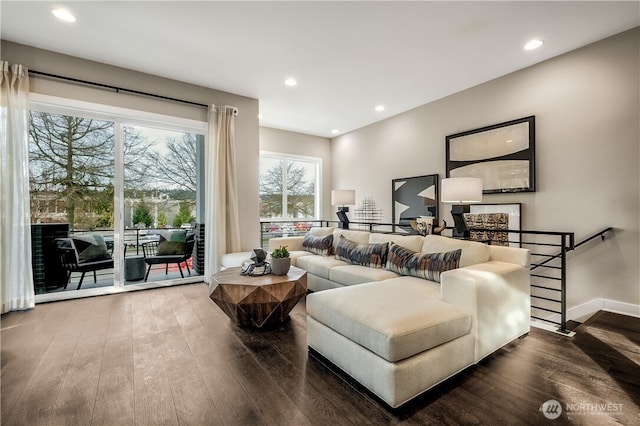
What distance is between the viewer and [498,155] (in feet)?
12.6

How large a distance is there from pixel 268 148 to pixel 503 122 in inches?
164

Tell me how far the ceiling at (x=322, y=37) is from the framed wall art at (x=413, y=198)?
4.70 feet

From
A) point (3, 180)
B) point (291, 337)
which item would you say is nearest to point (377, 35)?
point (291, 337)

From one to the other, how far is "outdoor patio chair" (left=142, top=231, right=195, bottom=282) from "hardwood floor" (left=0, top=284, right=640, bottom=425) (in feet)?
4.56

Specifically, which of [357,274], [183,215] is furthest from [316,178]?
[357,274]

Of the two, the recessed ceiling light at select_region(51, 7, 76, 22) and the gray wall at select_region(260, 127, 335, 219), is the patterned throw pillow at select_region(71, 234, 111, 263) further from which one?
the gray wall at select_region(260, 127, 335, 219)

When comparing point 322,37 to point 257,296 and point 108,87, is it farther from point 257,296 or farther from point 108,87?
point 108,87

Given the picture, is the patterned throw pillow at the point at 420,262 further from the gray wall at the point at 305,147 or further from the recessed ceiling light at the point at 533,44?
the gray wall at the point at 305,147

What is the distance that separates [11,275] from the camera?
3078mm

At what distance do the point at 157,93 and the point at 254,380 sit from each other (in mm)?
3856

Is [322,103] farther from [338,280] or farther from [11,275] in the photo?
[11,275]

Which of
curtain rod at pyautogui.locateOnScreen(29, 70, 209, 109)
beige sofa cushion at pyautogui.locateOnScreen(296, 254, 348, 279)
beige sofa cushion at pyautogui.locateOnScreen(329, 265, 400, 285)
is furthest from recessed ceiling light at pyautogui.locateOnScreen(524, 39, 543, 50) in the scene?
curtain rod at pyautogui.locateOnScreen(29, 70, 209, 109)

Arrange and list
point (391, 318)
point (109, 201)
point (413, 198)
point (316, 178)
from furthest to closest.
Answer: point (316, 178), point (413, 198), point (109, 201), point (391, 318)

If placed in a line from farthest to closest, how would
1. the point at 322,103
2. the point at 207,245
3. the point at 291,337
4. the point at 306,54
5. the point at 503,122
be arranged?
the point at 322,103 < the point at 207,245 < the point at 503,122 < the point at 306,54 < the point at 291,337
